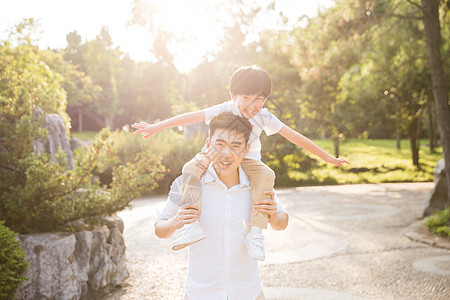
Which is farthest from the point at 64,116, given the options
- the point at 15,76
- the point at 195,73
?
the point at 195,73

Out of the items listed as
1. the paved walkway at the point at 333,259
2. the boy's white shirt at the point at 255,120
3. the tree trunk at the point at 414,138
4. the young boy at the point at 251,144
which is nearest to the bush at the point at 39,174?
the paved walkway at the point at 333,259

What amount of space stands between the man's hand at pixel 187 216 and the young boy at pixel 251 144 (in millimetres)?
51

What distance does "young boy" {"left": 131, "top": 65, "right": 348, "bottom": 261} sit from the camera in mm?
1719

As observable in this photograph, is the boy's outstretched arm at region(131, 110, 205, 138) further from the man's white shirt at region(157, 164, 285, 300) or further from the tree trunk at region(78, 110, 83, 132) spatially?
the tree trunk at region(78, 110, 83, 132)

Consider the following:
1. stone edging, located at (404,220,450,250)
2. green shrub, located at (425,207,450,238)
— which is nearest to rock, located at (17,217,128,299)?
stone edging, located at (404,220,450,250)

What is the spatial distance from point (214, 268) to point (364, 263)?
4095 mm

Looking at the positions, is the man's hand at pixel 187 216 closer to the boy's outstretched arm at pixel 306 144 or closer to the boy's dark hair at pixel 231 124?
the boy's dark hair at pixel 231 124

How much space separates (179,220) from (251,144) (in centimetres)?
65

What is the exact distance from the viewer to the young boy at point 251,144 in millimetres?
1719

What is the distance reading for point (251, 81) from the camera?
6.66 feet

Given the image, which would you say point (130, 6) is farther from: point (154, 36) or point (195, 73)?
point (195, 73)

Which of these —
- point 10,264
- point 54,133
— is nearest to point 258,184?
point 10,264

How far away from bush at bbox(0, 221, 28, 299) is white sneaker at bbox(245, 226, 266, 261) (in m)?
2.48

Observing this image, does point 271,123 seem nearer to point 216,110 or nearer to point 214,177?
point 216,110
